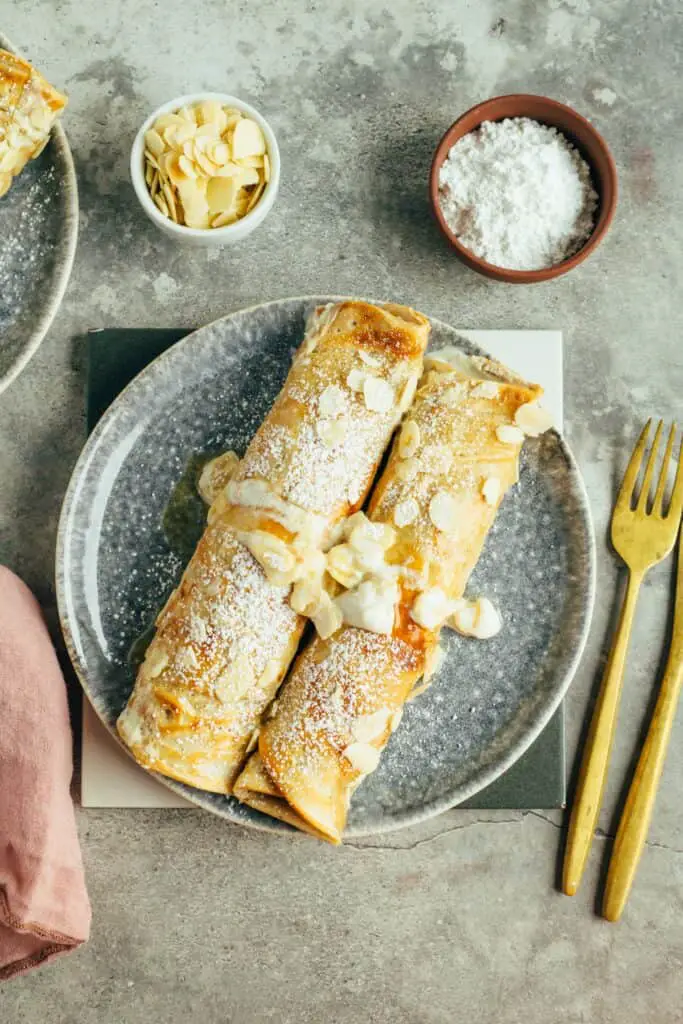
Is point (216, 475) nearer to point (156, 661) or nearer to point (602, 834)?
point (156, 661)

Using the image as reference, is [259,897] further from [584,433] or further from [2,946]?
[584,433]

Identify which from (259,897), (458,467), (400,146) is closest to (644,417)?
(458,467)

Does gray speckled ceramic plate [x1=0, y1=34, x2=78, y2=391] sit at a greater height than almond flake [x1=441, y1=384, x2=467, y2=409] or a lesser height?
greater

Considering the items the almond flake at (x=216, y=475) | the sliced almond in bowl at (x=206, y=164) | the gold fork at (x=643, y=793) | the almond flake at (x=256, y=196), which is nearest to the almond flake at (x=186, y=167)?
the sliced almond in bowl at (x=206, y=164)

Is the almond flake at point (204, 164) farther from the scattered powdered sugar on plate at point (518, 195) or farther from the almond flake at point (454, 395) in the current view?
the almond flake at point (454, 395)

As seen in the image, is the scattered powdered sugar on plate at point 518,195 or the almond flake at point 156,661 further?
the scattered powdered sugar on plate at point 518,195

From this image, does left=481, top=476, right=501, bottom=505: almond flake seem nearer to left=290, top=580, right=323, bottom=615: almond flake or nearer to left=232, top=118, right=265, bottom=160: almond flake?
left=290, top=580, right=323, bottom=615: almond flake

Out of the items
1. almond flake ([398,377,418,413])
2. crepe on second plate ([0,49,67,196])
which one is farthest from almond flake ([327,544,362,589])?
crepe on second plate ([0,49,67,196])

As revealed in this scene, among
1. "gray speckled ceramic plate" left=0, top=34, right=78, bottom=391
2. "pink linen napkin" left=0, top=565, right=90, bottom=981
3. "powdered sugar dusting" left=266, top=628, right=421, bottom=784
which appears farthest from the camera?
"gray speckled ceramic plate" left=0, top=34, right=78, bottom=391

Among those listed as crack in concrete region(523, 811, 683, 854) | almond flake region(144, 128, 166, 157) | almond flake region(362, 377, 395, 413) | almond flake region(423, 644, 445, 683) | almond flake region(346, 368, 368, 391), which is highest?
almond flake region(144, 128, 166, 157)
